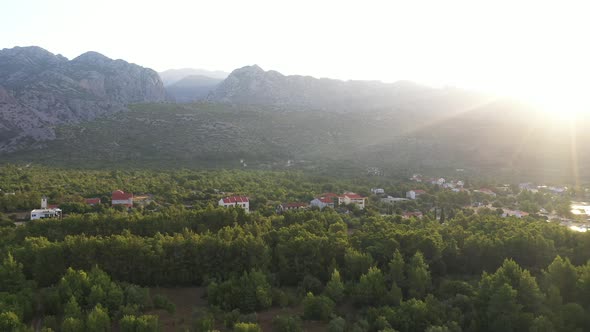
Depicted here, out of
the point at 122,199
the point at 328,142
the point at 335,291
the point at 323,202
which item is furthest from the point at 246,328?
the point at 328,142

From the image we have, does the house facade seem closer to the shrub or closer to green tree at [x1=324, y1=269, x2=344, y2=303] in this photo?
the shrub

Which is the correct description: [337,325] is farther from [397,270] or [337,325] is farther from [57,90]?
[57,90]

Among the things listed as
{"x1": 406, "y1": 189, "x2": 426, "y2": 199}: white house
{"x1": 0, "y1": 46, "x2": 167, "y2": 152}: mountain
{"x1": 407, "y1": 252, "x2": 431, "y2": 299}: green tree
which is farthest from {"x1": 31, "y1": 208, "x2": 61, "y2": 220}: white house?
{"x1": 0, "y1": 46, "x2": 167, "y2": 152}: mountain

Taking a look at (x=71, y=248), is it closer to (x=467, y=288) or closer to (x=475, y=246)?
(x=467, y=288)

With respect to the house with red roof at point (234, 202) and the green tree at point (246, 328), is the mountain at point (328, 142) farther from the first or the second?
the green tree at point (246, 328)

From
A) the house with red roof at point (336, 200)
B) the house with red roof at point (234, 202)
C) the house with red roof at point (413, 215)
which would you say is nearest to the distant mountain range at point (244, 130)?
the house with red roof at point (336, 200)

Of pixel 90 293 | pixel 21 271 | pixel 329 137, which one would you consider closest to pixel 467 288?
pixel 90 293
